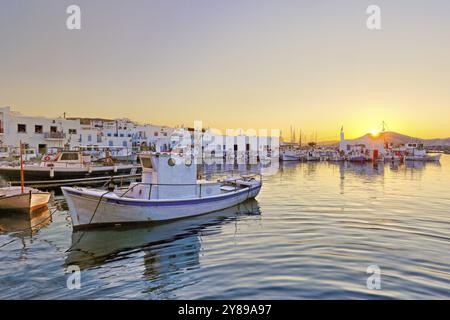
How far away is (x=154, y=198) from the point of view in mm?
16078

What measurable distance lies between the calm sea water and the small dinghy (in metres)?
0.65

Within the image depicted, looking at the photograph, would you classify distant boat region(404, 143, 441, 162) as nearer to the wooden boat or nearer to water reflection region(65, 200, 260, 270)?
the wooden boat

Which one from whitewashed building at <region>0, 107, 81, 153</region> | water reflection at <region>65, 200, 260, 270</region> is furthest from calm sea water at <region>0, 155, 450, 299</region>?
whitewashed building at <region>0, 107, 81, 153</region>

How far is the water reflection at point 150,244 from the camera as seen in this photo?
34.8 feet

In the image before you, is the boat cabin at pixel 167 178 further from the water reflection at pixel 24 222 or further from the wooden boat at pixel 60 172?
the wooden boat at pixel 60 172

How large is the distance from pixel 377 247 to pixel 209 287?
6.43 m

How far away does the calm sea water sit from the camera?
27.2ft

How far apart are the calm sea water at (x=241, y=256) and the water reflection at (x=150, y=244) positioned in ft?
0.12

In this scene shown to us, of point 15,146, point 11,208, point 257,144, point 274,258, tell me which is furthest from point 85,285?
point 257,144

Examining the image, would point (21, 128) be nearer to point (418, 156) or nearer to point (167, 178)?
point (167, 178)

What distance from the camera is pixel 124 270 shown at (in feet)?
32.1

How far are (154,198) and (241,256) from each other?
21.8ft
